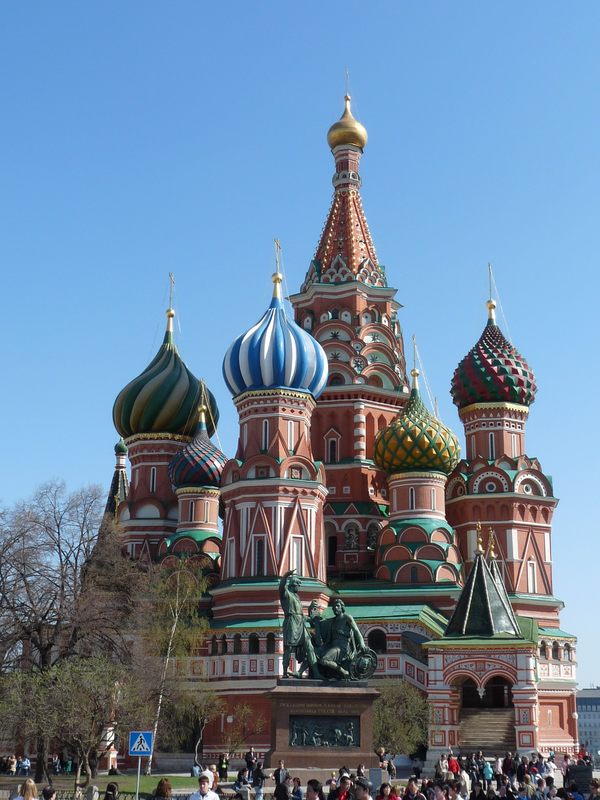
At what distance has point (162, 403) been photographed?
5172 cm

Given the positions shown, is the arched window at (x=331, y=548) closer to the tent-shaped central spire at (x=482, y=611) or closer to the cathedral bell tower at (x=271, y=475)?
the cathedral bell tower at (x=271, y=475)

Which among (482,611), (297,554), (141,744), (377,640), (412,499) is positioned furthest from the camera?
(412,499)

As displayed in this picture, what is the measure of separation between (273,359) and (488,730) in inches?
595

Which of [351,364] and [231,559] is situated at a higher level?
[351,364]

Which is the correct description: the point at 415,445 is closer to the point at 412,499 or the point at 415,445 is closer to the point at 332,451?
the point at 412,499

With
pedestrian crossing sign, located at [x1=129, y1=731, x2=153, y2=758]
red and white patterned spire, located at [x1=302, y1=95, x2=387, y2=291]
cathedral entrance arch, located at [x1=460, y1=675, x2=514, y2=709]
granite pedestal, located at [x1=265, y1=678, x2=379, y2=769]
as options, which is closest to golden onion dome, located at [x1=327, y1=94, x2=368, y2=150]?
red and white patterned spire, located at [x1=302, y1=95, x2=387, y2=291]

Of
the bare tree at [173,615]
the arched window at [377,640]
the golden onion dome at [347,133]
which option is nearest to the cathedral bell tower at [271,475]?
the bare tree at [173,615]

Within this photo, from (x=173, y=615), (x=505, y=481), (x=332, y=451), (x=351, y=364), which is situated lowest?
(x=173, y=615)

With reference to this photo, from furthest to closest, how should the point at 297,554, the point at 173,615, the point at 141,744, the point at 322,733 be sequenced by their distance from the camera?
1. the point at 297,554
2. the point at 173,615
3. the point at 322,733
4. the point at 141,744

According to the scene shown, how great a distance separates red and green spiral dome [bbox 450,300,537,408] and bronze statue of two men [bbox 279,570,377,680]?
2432 centimetres

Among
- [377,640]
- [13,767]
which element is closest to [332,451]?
[377,640]

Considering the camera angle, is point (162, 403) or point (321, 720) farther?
point (162, 403)

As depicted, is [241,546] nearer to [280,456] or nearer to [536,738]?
[280,456]

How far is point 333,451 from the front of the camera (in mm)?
50031
